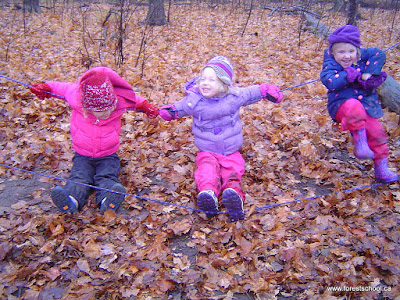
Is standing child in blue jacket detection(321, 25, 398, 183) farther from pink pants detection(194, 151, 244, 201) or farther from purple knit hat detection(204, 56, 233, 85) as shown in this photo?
pink pants detection(194, 151, 244, 201)

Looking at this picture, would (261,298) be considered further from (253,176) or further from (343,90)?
(343,90)

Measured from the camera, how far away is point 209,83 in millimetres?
3045

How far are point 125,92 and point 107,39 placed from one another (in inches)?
223

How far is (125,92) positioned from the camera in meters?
3.31

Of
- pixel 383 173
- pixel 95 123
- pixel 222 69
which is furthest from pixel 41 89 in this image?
pixel 383 173

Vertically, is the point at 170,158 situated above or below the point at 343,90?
below

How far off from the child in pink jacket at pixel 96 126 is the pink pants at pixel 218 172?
30.7 inches

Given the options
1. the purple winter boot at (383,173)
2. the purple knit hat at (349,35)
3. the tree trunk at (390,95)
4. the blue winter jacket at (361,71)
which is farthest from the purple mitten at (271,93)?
the tree trunk at (390,95)

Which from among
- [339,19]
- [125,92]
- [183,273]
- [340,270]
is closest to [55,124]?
[125,92]

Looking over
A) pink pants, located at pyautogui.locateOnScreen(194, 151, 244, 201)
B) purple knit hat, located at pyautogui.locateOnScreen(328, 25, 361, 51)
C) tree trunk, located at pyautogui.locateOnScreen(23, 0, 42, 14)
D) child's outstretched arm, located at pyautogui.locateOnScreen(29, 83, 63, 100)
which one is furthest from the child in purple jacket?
tree trunk, located at pyautogui.locateOnScreen(23, 0, 42, 14)

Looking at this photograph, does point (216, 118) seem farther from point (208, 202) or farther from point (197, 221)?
point (197, 221)

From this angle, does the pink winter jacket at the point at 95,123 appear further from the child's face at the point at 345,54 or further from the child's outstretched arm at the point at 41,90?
the child's face at the point at 345,54

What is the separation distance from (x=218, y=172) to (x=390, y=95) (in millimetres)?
3320

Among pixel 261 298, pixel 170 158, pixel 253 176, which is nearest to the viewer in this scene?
pixel 261 298
